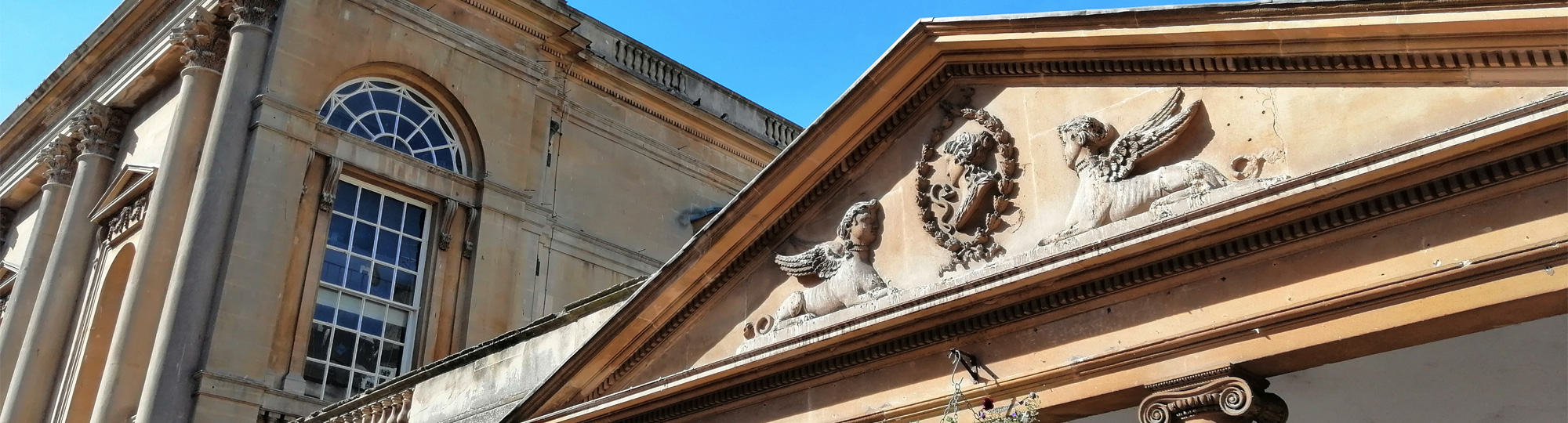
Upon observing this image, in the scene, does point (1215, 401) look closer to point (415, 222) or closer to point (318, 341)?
point (318, 341)

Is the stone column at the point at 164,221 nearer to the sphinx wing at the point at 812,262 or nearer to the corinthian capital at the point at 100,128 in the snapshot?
the corinthian capital at the point at 100,128

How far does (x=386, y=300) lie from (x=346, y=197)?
1.44 meters

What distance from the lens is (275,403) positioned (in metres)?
14.3

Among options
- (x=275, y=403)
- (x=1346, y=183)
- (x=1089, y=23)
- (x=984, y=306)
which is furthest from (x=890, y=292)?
(x=275, y=403)

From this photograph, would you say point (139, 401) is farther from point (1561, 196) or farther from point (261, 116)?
point (1561, 196)

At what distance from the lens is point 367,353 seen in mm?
15648

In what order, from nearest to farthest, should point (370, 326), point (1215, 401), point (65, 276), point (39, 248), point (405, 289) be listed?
1. point (1215, 401)
2. point (370, 326)
3. point (405, 289)
4. point (65, 276)
5. point (39, 248)

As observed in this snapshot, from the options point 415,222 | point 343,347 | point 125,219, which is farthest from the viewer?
point 125,219

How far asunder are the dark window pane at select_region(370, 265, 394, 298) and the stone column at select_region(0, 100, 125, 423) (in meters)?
4.86

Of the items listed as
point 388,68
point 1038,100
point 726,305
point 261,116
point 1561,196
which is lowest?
point 1561,196

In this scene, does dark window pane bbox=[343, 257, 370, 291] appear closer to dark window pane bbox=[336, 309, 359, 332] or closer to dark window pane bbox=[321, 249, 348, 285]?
dark window pane bbox=[321, 249, 348, 285]

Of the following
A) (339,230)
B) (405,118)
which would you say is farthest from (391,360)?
(405,118)

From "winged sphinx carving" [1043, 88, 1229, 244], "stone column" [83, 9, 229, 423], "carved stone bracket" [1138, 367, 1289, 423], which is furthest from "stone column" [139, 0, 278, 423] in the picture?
"carved stone bracket" [1138, 367, 1289, 423]

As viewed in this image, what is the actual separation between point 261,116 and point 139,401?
3.63 meters
